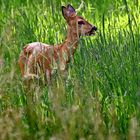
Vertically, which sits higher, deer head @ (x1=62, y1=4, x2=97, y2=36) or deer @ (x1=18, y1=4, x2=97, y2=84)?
deer head @ (x1=62, y1=4, x2=97, y2=36)

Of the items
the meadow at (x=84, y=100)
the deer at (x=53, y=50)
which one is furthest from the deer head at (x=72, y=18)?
the meadow at (x=84, y=100)

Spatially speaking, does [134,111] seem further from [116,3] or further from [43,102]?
[116,3]

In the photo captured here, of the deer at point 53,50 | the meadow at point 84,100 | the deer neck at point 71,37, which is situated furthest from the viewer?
the deer neck at point 71,37

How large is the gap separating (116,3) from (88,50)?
15.0 ft

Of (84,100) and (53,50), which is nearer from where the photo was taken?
(84,100)

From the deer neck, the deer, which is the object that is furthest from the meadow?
the deer neck

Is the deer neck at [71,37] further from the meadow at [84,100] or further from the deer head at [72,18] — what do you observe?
the meadow at [84,100]

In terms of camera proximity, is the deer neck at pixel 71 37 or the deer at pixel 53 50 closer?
the deer at pixel 53 50

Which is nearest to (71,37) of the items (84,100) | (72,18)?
(72,18)

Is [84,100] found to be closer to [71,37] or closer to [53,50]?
[53,50]

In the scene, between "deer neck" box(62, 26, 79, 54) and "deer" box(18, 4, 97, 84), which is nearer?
"deer" box(18, 4, 97, 84)

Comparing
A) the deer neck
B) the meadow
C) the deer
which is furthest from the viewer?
the deer neck

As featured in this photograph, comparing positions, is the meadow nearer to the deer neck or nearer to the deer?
the deer

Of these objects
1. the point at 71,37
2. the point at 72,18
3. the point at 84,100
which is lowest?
the point at 84,100
